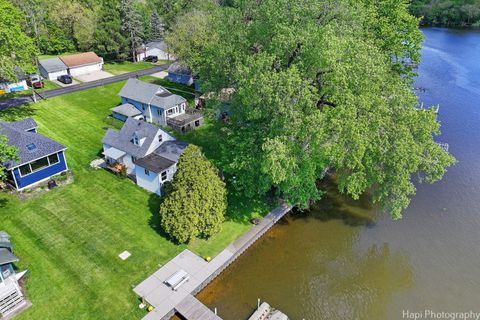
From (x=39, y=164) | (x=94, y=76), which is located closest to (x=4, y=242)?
(x=39, y=164)

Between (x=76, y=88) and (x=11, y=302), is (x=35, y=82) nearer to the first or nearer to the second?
(x=76, y=88)

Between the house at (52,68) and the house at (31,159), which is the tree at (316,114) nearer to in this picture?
the house at (31,159)

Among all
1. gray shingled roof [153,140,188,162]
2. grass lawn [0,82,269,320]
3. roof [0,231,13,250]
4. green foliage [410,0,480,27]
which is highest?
green foliage [410,0,480,27]

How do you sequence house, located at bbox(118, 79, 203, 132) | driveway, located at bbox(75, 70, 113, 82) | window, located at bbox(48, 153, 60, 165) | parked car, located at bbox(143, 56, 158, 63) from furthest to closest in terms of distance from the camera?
parked car, located at bbox(143, 56, 158, 63), driveway, located at bbox(75, 70, 113, 82), house, located at bbox(118, 79, 203, 132), window, located at bbox(48, 153, 60, 165)

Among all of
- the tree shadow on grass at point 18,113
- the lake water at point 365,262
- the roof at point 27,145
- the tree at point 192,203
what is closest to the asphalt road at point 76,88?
the tree shadow on grass at point 18,113

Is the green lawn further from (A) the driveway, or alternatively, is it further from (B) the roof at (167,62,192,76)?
(B) the roof at (167,62,192,76)

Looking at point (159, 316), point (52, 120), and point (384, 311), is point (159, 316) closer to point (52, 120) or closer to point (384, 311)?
point (384, 311)

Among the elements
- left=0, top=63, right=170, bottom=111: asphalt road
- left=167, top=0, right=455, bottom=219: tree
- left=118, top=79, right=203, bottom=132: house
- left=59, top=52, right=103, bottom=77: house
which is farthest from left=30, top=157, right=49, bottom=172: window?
Result: left=59, top=52, right=103, bottom=77: house
